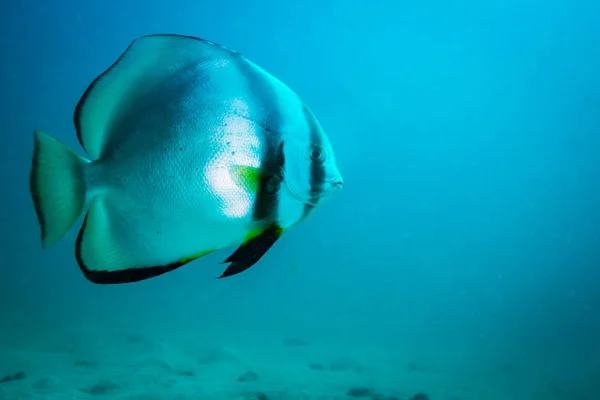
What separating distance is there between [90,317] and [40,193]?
715 inches

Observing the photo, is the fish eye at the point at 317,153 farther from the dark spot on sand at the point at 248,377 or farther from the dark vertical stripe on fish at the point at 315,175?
the dark spot on sand at the point at 248,377

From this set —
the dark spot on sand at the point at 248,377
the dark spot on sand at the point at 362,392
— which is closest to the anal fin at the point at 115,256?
the dark spot on sand at the point at 362,392

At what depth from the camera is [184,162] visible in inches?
34.4

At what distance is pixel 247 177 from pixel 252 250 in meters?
0.15

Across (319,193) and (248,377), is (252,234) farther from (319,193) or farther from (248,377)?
(248,377)

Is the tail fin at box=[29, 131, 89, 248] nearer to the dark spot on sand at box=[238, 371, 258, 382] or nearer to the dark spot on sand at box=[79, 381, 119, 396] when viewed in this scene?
the dark spot on sand at box=[79, 381, 119, 396]

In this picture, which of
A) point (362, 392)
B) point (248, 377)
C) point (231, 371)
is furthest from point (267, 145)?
point (231, 371)

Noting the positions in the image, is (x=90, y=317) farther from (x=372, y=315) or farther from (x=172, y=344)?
(x=372, y=315)

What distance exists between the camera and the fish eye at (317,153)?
0.91m

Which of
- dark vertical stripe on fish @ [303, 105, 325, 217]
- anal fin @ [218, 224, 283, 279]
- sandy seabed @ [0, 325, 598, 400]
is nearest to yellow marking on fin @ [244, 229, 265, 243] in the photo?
anal fin @ [218, 224, 283, 279]

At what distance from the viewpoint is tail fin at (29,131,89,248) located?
0.80 metres

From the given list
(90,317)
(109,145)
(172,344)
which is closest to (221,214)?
(109,145)

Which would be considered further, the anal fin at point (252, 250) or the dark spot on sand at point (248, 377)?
the dark spot on sand at point (248, 377)

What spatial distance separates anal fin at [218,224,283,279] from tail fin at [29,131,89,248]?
0.31 metres
